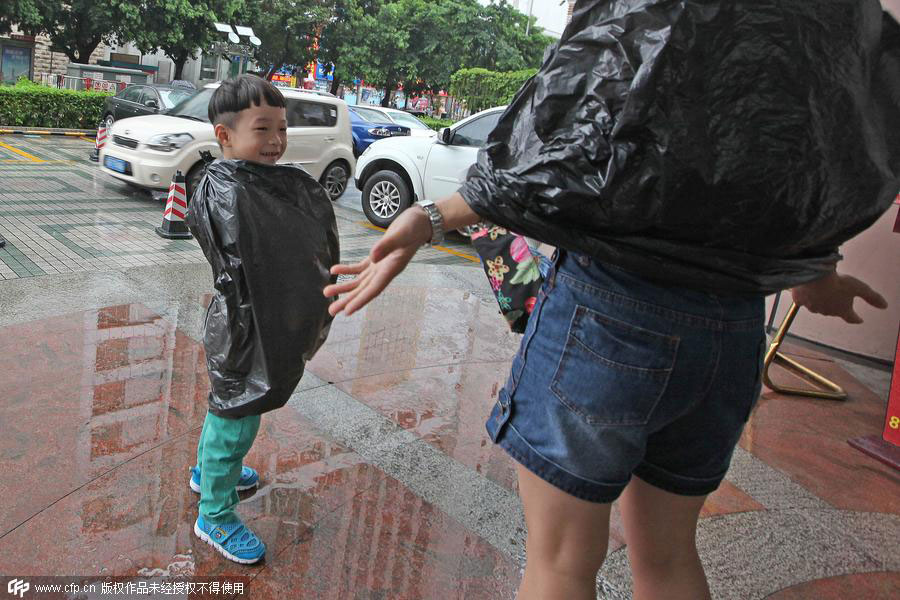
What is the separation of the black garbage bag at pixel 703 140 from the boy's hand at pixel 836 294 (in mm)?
424

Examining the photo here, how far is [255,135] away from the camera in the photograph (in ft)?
8.00

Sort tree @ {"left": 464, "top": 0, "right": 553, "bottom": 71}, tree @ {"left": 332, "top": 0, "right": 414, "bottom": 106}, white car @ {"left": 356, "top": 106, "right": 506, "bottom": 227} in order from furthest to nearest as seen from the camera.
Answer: tree @ {"left": 464, "top": 0, "right": 553, "bottom": 71}
tree @ {"left": 332, "top": 0, "right": 414, "bottom": 106}
white car @ {"left": 356, "top": 106, "right": 506, "bottom": 227}

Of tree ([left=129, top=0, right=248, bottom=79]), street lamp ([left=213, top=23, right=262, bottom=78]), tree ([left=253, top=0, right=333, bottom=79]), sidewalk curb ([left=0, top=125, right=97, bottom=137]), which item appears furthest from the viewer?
tree ([left=253, top=0, right=333, bottom=79])

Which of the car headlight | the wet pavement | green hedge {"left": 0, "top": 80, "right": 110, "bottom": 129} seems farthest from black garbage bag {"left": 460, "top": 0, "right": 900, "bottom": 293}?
green hedge {"left": 0, "top": 80, "right": 110, "bottom": 129}

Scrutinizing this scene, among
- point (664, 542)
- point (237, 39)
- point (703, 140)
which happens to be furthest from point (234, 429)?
point (237, 39)

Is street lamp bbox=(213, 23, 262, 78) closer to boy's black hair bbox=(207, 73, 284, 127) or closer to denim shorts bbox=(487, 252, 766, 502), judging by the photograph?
boy's black hair bbox=(207, 73, 284, 127)

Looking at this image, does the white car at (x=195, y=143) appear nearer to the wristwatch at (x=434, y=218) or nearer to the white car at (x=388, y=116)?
the white car at (x=388, y=116)

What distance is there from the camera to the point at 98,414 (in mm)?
3348

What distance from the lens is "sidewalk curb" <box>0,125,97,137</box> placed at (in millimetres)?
15547

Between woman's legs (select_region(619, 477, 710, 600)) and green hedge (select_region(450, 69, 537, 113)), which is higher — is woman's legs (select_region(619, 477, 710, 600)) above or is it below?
below

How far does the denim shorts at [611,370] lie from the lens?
136 cm

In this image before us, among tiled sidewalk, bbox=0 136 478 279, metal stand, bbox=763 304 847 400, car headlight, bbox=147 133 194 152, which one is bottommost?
tiled sidewalk, bbox=0 136 478 279

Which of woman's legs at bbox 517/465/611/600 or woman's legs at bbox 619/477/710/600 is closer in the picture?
woman's legs at bbox 517/465/611/600

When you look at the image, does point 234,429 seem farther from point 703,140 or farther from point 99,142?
point 99,142
